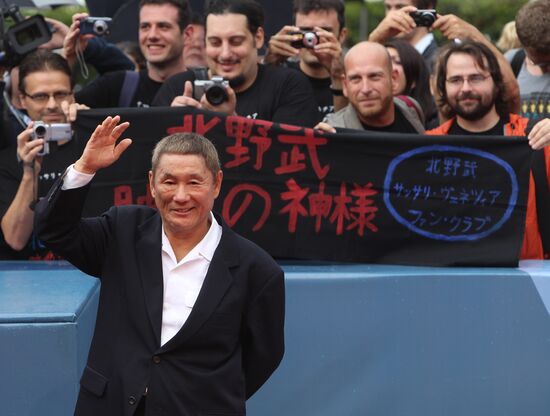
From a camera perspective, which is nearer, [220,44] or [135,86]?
[220,44]

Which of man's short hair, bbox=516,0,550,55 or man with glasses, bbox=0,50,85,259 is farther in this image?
man's short hair, bbox=516,0,550,55

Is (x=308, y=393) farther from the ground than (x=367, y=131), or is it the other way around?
(x=367, y=131)

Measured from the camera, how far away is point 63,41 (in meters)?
7.07

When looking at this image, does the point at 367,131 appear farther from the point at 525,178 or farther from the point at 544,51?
the point at 544,51

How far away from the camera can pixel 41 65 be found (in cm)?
586

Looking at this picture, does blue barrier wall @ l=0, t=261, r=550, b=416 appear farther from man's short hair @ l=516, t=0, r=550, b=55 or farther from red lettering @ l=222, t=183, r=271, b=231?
man's short hair @ l=516, t=0, r=550, b=55

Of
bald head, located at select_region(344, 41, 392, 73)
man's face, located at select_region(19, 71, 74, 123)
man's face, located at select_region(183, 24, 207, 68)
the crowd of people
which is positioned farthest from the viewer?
man's face, located at select_region(183, 24, 207, 68)

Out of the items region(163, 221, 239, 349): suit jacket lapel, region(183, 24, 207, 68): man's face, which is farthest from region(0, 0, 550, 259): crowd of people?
region(163, 221, 239, 349): suit jacket lapel

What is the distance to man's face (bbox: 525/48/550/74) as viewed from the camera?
20.9 ft

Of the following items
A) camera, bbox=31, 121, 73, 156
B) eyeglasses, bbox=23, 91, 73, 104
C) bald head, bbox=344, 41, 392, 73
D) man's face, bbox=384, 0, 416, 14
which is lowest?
camera, bbox=31, 121, 73, 156

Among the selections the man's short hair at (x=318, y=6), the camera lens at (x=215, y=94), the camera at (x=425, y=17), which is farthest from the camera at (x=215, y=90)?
the camera at (x=425, y=17)

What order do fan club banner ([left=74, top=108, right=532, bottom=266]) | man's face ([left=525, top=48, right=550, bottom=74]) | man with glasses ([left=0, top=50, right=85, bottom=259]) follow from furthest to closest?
man's face ([left=525, top=48, right=550, bottom=74])
fan club banner ([left=74, top=108, right=532, bottom=266])
man with glasses ([left=0, top=50, right=85, bottom=259])

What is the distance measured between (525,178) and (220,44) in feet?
5.83

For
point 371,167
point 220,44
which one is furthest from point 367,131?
point 220,44
